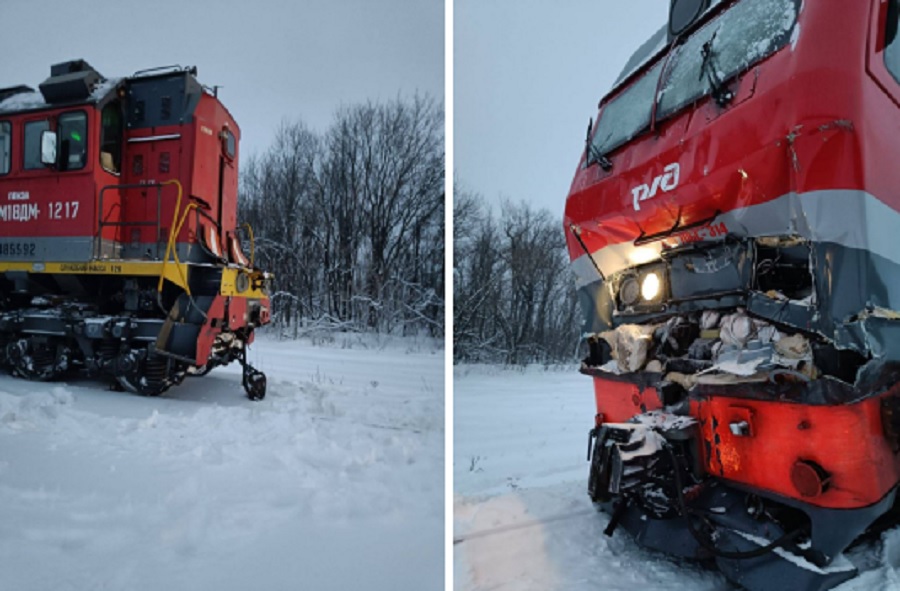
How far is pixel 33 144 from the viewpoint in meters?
6.22

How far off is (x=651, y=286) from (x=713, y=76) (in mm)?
1067

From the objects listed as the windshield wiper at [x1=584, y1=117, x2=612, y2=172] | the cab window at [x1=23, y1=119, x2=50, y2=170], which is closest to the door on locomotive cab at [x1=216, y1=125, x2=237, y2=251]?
the cab window at [x1=23, y1=119, x2=50, y2=170]

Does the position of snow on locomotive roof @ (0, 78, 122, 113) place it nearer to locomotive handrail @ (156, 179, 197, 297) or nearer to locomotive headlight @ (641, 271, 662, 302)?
locomotive handrail @ (156, 179, 197, 297)

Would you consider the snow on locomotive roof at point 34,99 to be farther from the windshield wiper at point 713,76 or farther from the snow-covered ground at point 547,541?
the windshield wiper at point 713,76

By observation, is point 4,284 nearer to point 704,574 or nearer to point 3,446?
point 3,446

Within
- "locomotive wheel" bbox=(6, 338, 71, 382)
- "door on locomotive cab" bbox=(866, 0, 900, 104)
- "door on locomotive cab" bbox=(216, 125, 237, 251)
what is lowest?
"locomotive wheel" bbox=(6, 338, 71, 382)

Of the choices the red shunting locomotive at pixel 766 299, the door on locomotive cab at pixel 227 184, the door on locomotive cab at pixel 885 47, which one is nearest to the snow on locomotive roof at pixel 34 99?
the door on locomotive cab at pixel 227 184

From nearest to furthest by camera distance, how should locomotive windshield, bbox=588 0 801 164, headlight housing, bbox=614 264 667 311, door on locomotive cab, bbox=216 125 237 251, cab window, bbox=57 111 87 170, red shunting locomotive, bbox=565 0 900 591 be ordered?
red shunting locomotive, bbox=565 0 900 591 → locomotive windshield, bbox=588 0 801 164 → headlight housing, bbox=614 264 667 311 → cab window, bbox=57 111 87 170 → door on locomotive cab, bbox=216 125 237 251

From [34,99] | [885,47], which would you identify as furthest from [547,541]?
[34,99]

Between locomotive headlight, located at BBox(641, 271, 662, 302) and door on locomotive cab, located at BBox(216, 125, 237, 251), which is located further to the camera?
door on locomotive cab, located at BBox(216, 125, 237, 251)

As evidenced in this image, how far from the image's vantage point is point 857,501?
6.27 feet

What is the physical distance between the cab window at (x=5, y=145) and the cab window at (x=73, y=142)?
0.94m

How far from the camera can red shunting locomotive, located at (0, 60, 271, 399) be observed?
18.6ft

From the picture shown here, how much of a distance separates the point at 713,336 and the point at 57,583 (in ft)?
9.36
